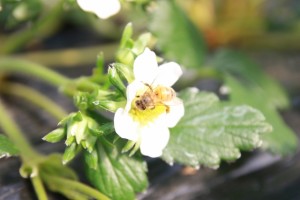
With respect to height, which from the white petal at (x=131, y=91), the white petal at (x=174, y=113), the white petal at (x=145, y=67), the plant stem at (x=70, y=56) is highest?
the plant stem at (x=70, y=56)

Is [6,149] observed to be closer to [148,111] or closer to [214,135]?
[148,111]

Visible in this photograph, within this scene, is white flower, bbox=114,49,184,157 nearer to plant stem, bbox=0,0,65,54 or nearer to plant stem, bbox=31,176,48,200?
plant stem, bbox=31,176,48,200

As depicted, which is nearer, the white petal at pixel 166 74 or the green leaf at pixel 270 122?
the white petal at pixel 166 74

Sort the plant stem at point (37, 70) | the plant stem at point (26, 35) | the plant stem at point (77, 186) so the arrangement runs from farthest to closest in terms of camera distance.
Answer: the plant stem at point (26, 35)
the plant stem at point (37, 70)
the plant stem at point (77, 186)

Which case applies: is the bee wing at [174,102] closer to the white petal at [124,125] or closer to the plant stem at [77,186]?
the white petal at [124,125]

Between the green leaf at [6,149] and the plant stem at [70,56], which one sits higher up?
the plant stem at [70,56]

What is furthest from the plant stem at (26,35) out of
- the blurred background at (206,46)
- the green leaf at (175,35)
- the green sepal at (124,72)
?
the green sepal at (124,72)

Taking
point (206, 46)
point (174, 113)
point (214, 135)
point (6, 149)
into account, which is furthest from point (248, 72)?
point (6, 149)

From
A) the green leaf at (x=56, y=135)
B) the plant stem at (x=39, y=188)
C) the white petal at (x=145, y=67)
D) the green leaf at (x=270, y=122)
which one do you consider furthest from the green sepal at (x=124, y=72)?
the green leaf at (x=270, y=122)

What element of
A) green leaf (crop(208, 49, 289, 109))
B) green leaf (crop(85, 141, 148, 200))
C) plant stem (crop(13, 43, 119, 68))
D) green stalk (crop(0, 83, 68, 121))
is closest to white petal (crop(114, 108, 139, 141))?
green leaf (crop(85, 141, 148, 200))

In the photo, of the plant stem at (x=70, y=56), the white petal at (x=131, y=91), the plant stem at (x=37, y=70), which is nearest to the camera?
the white petal at (x=131, y=91)
